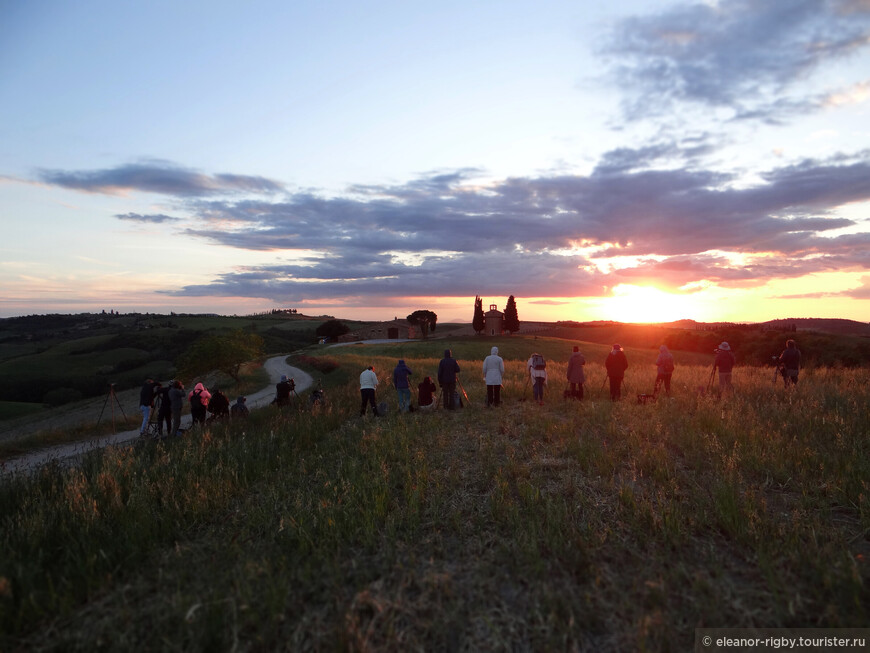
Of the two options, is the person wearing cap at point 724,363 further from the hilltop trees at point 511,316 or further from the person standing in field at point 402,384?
the hilltop trees at point 511,316

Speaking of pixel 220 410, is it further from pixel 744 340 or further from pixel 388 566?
pixel 744 340

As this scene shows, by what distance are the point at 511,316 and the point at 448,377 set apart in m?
79.1

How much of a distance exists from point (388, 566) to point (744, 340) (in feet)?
212

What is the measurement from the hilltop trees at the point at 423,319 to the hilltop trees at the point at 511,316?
1858 cm

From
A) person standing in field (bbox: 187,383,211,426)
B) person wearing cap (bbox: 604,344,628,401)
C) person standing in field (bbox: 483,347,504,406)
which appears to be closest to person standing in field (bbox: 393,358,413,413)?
person standing in field (bbox: 483,347,504,406)

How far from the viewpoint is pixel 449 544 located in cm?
567

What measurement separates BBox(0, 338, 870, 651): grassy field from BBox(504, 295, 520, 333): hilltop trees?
8273cm

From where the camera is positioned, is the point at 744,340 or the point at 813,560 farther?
the point at 744,340

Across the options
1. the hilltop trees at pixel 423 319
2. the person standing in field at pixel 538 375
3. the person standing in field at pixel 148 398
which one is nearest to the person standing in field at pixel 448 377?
the person standing in field at pixel 538 375

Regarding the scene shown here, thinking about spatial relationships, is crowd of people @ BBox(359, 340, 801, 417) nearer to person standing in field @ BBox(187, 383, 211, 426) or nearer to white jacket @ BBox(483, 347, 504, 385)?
white jacket @ BBox(483, 347, 504, 385)

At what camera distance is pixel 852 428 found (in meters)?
9.73

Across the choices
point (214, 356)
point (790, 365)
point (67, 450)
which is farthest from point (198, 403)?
point (214, 356)

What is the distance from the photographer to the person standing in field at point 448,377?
1527 cm

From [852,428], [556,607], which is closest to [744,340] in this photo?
[852,428]
